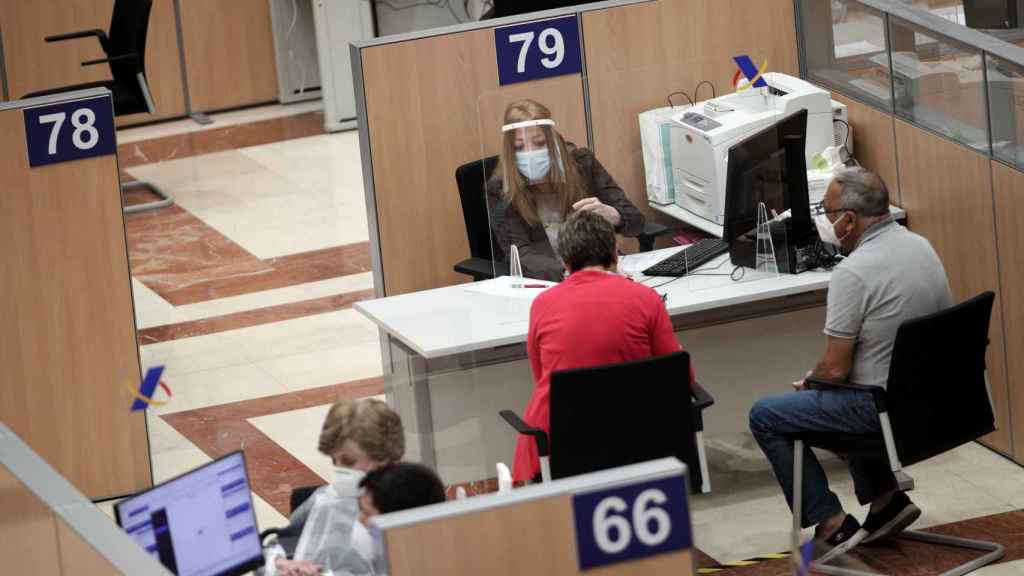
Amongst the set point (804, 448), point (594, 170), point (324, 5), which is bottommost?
point (804, 448)

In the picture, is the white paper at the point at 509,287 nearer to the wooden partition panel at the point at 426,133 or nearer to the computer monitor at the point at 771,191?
the wooden partition panel at the point at 426,133

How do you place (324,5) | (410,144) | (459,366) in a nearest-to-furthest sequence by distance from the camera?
(459,366), (410,144), (324,5)

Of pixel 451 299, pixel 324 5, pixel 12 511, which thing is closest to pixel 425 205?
pixel 451 299

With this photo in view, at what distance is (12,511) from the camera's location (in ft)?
9.11

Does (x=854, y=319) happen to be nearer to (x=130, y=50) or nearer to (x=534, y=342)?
(x=534, y=342)

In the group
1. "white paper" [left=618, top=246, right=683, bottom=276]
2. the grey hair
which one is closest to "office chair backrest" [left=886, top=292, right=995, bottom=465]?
the grey hair

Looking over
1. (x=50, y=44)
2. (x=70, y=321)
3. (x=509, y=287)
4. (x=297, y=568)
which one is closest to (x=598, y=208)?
(x=509, y=287)

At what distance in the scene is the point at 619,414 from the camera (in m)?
3.87

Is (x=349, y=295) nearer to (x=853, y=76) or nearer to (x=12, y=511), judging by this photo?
(x=853, y=76)

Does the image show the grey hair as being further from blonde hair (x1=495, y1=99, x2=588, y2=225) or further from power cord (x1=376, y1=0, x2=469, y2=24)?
power cord (x1=376, y1=0, x2=469, y2=24)

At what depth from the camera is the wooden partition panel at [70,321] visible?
5000 mm

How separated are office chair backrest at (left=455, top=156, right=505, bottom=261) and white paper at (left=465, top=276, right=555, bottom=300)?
0.55 ft

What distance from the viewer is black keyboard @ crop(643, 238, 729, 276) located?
16.0 feet

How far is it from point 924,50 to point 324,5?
5477mm
